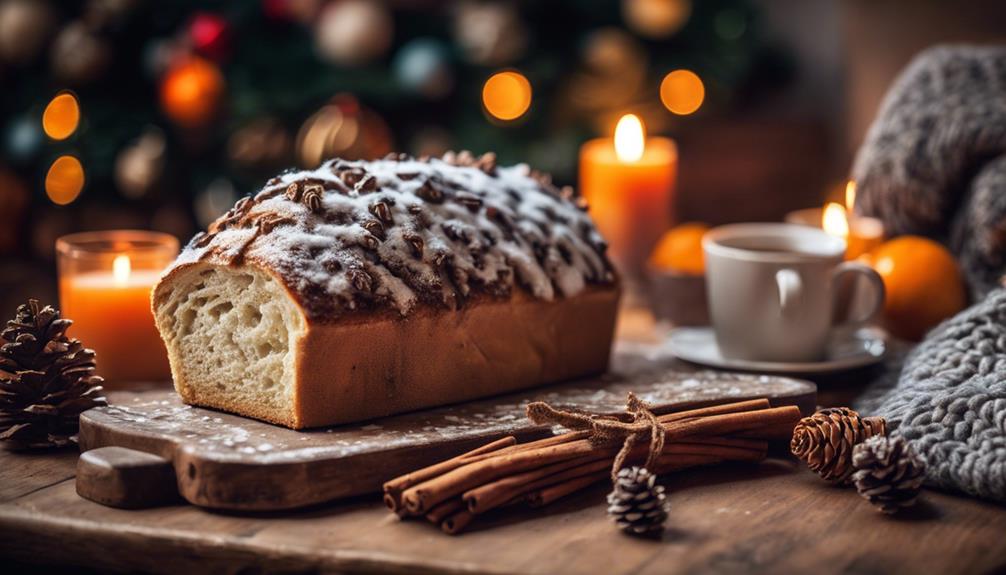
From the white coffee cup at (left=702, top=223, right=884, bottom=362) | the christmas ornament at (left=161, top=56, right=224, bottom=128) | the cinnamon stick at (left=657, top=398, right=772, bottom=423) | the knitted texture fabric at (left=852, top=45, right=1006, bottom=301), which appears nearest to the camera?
the cinnamon stick at (left=657, top=398, right=772, bottom=423)

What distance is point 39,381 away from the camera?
1650 mm

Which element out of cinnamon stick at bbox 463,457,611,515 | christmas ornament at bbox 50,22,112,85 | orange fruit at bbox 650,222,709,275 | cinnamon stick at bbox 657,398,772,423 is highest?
christmas ornament at bbox 50,22,112,85

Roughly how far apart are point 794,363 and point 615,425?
1.83ft

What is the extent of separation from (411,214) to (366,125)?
178 cm

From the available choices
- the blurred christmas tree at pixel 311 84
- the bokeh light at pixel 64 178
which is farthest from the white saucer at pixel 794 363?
the bokeh light at pixel 64 178

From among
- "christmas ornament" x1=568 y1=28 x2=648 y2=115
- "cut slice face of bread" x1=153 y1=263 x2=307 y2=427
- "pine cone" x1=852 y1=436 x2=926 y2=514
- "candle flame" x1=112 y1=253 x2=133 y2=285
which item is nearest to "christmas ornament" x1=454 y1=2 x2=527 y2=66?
"christmas ornament" x1=568 y1=28 x2=648 y2=115

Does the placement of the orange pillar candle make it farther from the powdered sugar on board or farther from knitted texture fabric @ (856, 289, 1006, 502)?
knitted texture fabric @ (856, 289, 1006, 502)

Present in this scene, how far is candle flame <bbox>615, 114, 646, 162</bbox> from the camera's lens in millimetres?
2582

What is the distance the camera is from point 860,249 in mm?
2285

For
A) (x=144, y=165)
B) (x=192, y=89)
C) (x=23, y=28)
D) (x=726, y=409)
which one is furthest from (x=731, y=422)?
(x=23, y=28)

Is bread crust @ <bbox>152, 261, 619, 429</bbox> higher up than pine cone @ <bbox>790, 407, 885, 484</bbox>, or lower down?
higher up

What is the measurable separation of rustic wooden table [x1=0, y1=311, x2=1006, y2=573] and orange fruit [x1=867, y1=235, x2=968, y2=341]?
2.41 ft

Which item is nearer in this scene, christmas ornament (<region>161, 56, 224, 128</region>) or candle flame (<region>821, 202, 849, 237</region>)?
candle flame (<region>821, 202, 849, 237</region>)

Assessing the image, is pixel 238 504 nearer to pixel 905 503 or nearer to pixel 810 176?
pixel 905 503
